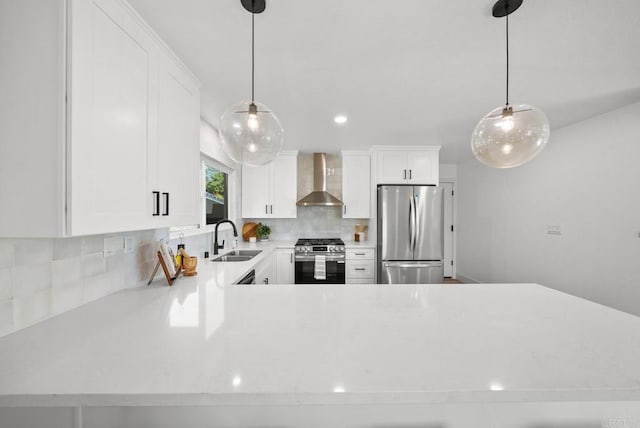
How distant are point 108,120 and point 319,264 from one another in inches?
114

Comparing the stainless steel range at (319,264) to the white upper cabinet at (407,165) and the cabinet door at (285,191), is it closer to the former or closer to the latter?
the cabinet door at (285,191)

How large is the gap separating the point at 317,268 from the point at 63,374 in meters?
3.00

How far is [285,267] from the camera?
3.75 meters

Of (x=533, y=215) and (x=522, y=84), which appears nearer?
(x=522, y=84)

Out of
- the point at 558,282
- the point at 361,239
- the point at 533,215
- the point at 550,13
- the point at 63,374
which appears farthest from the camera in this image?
the point at 361,239

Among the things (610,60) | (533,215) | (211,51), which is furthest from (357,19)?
(533,215)

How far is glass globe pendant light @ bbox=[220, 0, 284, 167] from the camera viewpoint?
1.26 m

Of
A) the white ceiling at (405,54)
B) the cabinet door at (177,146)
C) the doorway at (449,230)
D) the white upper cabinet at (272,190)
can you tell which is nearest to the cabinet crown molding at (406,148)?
the white ceiling at (405,54)

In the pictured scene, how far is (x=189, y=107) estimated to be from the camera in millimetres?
1748

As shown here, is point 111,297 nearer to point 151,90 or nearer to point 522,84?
point 151,90

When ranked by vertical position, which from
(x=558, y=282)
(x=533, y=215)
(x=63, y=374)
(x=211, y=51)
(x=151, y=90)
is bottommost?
(x=558, y=282)

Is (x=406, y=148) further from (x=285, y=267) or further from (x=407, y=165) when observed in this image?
(x=285, y=267)

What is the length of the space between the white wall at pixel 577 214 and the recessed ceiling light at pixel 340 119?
8.85 ft

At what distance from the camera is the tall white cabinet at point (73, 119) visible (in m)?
0.89
